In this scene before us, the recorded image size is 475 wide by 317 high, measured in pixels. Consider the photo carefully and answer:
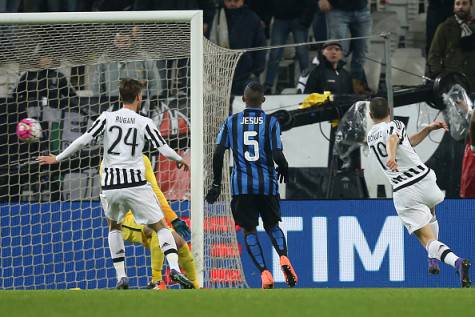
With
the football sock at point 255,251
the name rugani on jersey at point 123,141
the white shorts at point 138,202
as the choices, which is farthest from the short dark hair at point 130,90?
the football sock at point 255,251

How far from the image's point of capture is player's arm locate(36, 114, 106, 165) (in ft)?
34.6

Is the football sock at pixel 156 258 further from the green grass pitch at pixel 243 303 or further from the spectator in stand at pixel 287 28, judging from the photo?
the spectator in stand at pixel 287 28

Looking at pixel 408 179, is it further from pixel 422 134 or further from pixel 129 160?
pixel 129 160

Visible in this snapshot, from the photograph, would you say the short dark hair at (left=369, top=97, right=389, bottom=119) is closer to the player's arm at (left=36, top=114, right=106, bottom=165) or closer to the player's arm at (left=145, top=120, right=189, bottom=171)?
the player's arm at (left=145, top=120, right=189, bottom=171)

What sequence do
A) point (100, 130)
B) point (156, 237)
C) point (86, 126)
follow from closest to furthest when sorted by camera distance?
point (100, 130) < point (156, 237) < point (86, 126)

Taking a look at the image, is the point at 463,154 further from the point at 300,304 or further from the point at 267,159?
the point at 300,304

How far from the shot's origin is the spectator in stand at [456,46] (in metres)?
15.0

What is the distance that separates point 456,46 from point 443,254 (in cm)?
502

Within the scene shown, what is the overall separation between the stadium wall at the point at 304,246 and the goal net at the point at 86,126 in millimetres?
15

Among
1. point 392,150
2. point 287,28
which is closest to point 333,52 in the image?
point 287,28

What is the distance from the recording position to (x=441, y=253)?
10648mm

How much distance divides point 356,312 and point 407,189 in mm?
3934

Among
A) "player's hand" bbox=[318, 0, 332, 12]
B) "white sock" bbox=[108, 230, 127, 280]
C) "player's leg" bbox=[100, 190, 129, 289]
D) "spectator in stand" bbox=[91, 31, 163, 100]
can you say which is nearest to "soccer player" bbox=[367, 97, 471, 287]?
"player's leg" bbox=[100, 190, 129, 289]

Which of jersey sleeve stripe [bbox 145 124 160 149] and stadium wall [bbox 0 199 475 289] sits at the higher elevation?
jersey sleeve stripe [bbox 145 124 160 149]
